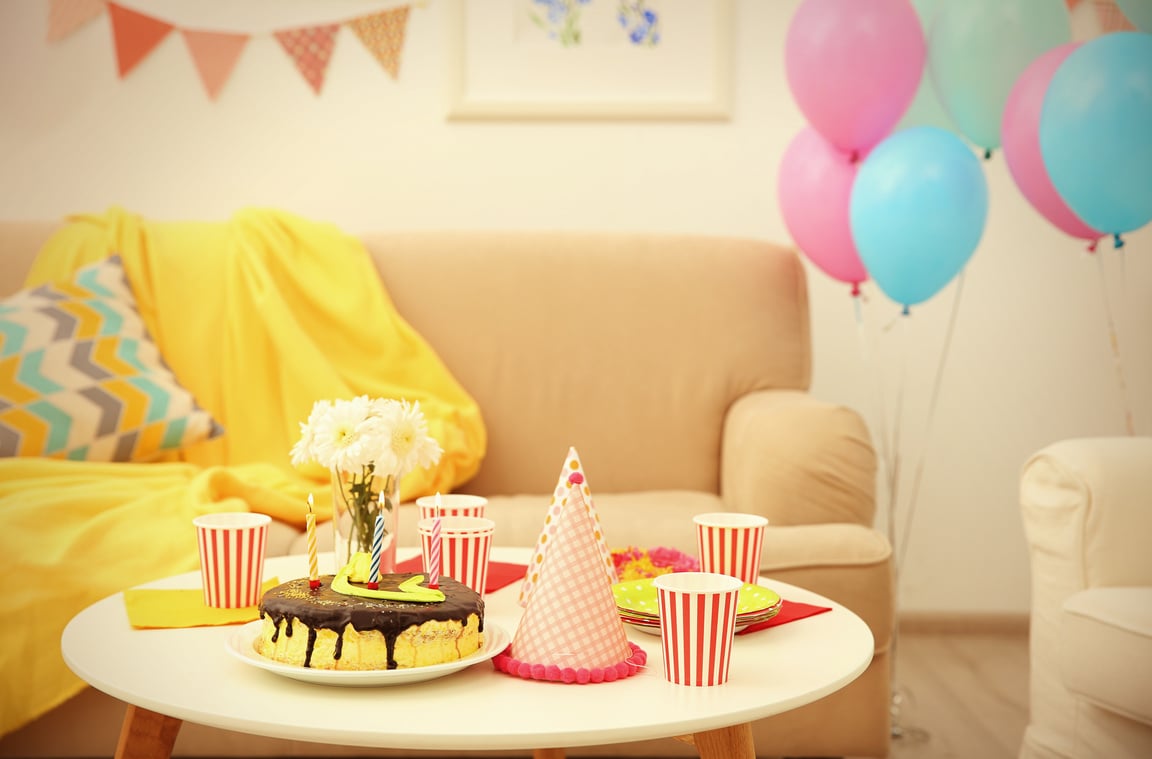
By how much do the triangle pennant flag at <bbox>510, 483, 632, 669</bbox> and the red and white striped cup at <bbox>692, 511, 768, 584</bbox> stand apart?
23cm

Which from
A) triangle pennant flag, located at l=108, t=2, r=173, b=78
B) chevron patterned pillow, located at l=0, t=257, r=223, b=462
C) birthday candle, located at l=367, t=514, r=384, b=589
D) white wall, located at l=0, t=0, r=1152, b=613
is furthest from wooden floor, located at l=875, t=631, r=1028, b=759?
triangle pennant flag, located at l=108, t=2, r=173, b=78

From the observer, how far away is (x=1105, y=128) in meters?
1.71

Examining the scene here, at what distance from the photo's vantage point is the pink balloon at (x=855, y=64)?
76.6 inches

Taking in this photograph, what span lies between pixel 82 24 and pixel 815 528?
219 centimetres

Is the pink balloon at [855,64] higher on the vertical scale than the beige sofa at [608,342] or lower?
higher

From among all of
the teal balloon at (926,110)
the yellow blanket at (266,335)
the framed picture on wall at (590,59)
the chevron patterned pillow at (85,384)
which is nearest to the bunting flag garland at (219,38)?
the framed picture on wall at (590,59)

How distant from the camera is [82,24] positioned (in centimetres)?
265

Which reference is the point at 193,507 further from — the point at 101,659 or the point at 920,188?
the point at 920,188

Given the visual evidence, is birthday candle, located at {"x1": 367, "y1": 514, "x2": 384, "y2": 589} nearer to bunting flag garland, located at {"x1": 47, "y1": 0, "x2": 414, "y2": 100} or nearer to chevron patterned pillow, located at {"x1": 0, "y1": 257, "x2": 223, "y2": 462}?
chevron patterned pillow, located at {"x1": 0, "y1": 257, "x2": 223, "y2": 462}

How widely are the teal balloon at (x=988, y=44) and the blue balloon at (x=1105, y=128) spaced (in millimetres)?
176

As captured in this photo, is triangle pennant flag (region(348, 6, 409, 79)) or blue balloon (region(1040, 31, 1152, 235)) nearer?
blue balloon (region(1040, 31, 1152, 235))

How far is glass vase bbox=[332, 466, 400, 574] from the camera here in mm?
1001

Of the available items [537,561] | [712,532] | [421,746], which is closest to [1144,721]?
[712,532]

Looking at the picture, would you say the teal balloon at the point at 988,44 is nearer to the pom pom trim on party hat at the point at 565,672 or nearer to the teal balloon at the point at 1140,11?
the teal balloon at the point at 1140,11
